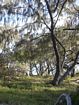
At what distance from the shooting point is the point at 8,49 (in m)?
27.6

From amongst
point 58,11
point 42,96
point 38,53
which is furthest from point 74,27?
point 42,96

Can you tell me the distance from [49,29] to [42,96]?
8382 mm

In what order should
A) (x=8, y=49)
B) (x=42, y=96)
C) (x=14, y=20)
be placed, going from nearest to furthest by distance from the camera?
1. (x=42, y=96)
2. (x=14, y=20)
3. (x=8, y=49)

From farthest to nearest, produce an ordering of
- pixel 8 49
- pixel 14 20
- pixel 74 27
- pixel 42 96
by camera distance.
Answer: pixel 8 49
pixel 74 27
pixel 14 20
pixel 42 96

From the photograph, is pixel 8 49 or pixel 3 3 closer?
pixel 3 3

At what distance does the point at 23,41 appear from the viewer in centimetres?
2495

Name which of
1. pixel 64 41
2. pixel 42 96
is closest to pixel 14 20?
pixel 64 41

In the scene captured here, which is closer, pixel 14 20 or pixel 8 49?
pixel 14 20

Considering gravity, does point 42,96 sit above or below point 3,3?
below

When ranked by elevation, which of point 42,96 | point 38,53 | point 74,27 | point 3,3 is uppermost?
point 3,3

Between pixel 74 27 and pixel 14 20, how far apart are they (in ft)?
15.2

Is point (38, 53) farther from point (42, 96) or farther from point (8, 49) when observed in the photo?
point (42, 96)

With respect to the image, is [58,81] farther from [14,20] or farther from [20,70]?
[14,20]

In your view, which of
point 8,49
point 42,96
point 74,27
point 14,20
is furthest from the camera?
point 8,49
